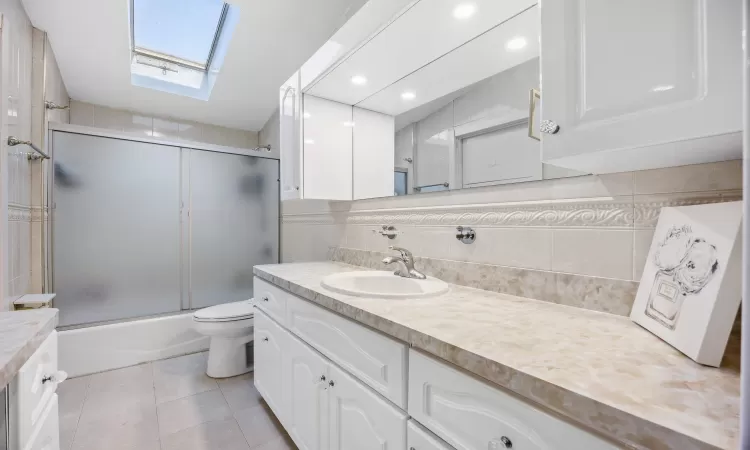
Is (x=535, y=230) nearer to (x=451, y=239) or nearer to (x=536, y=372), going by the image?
(x=451, y=239)

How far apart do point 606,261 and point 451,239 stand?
59cm

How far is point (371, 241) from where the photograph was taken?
1.95m

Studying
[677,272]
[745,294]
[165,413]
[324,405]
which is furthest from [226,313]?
[745,294]

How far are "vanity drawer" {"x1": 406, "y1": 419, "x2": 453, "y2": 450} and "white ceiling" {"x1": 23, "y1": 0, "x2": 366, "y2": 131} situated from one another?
2.21m

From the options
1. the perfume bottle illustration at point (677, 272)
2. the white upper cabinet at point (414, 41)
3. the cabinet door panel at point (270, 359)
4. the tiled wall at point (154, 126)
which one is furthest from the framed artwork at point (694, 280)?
the tiled wall at point (154, 126)

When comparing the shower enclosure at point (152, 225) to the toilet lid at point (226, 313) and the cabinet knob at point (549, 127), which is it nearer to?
the toilet lid at point (226, 313)

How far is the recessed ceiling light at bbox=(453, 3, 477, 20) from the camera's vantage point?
116 cm

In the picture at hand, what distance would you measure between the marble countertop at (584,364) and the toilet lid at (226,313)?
1462mm

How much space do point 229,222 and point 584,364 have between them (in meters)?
3.00

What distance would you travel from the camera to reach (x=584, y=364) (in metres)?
0.59

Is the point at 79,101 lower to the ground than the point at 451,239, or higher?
higher

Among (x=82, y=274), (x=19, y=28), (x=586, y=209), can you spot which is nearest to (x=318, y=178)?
(x=586, y=209)

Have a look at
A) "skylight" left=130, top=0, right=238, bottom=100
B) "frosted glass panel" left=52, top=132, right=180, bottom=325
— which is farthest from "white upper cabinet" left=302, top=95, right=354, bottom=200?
"frosted glass panel" left=52, top=132, right=180, bottom=325

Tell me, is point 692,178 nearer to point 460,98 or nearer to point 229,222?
point 460,98
